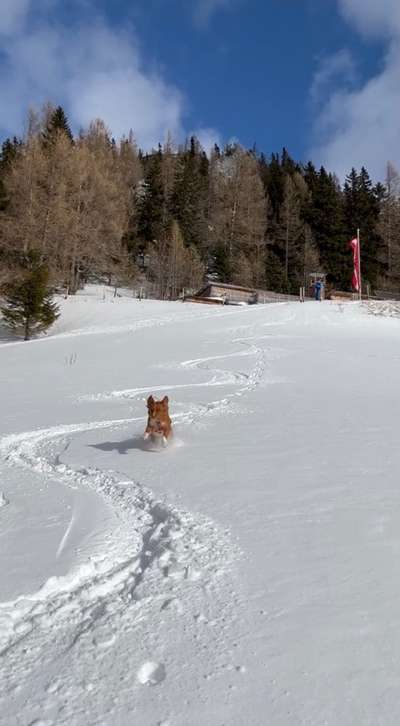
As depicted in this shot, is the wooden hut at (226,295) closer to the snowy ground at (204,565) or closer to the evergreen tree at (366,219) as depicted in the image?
the evergreen tree at (366,219)

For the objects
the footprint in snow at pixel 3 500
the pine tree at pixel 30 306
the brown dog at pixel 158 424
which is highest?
the pine tree at pixel 30 306

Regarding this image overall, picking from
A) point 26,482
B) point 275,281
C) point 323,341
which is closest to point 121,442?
point 26,482

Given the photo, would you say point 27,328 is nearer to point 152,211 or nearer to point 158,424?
point 158,424

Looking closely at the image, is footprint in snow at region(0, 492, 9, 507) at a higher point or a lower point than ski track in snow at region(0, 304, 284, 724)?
lower

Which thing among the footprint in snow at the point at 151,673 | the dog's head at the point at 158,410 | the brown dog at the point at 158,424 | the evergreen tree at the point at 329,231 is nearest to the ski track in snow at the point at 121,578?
the footprint in snow at the point at 151,673

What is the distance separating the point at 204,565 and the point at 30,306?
2176 centimetres

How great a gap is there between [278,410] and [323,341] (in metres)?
10.5

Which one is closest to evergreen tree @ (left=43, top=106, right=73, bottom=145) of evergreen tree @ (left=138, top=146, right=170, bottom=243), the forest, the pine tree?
the forest

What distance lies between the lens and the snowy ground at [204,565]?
77.2 inches

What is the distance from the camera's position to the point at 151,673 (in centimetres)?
209

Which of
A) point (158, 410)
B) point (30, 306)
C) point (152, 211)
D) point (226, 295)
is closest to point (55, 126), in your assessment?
point (152, 211)

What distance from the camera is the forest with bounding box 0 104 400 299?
104ft

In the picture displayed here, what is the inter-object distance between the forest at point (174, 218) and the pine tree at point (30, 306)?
3.60 meters

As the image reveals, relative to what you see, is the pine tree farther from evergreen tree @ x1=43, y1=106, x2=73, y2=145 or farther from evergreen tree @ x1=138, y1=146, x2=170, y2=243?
evergreen tree @ x1=138, y1=146, x2=170, y2=243
